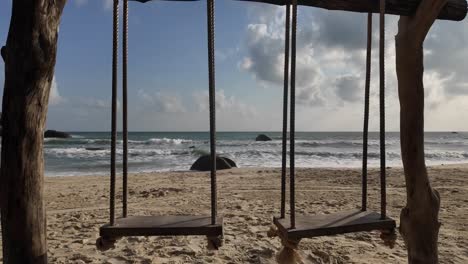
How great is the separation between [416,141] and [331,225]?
0.84 meters

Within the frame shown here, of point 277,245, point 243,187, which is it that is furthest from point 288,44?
point 243,187

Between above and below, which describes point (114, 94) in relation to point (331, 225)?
above

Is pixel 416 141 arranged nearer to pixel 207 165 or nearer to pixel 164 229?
pixel 164 229

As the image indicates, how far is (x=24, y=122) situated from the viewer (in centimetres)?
192

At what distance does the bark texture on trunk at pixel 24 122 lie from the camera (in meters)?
1.92

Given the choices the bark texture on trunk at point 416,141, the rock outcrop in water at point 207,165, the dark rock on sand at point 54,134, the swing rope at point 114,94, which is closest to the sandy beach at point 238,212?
the bark texture on trunk at point 416,141

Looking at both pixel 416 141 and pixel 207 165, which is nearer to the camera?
pixel 416 141

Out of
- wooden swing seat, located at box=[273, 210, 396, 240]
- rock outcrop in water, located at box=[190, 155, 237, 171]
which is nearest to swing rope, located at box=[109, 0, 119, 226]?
wooden swing seat, located at box=[273, 210, 396, 240]

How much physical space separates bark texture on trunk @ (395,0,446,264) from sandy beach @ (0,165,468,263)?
1084mm

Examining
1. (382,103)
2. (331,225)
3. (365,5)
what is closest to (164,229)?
(331,225)

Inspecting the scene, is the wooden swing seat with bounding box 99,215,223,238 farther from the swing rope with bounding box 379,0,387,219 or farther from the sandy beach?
the sandy beach

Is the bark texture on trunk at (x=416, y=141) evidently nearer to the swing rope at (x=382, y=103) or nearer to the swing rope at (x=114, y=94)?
the swing rope at (x=382, y=103)

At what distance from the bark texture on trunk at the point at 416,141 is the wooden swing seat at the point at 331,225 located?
27 centimetres

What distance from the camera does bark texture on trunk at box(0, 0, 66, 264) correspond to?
1.92m
